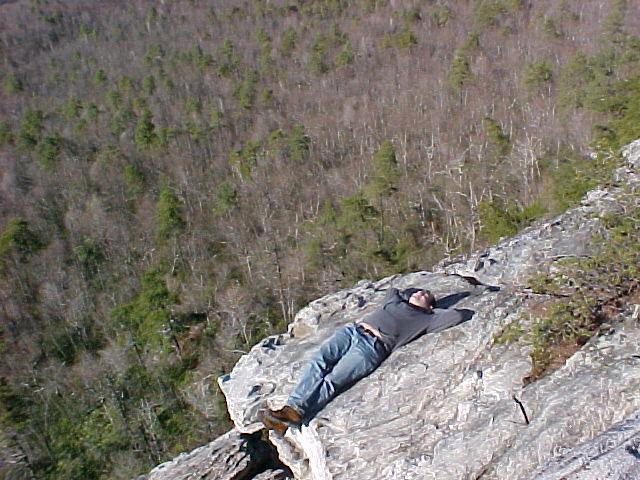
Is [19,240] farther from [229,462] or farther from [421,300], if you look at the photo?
[421,300]

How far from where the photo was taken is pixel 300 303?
2502 centimetres

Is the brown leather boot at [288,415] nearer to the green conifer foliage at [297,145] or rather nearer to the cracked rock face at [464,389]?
the cracked rock face at [464,389]

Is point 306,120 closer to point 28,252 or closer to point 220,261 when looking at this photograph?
point 220,261

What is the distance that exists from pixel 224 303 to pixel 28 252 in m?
11.0

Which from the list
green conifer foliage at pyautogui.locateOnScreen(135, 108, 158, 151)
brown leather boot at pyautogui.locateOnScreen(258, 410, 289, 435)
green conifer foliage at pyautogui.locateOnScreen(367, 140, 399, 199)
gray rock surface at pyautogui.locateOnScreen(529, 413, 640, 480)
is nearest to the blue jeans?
brown leather boot at pyautogui.locateOnScreen(258, 410, 289, 435)

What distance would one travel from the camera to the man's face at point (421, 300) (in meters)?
6.56

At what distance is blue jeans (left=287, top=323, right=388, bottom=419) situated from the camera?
19.8 ft

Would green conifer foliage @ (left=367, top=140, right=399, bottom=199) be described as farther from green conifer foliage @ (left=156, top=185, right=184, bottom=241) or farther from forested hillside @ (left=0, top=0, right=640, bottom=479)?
green conifer foliage @ (left=156, top=185, right=184, bottom=241)

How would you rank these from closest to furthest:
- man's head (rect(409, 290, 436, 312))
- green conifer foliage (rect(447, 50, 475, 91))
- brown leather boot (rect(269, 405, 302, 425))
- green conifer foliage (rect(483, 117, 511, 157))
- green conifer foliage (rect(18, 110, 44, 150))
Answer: brown leather boot (rect(269, 405, 302, 425)), man's head (rect(409, 290, 436, 312)), green conifer foliage (rect(483, 117, 511, 157)), green conifer foliage (rect(447, 50, 475, 91)), green conifer foliage (rect(18, 110, 44, 150))

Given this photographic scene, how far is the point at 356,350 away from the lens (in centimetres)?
626

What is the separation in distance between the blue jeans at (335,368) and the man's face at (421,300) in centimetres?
63

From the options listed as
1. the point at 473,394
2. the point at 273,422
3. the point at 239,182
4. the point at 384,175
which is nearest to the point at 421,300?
the point at 473,394

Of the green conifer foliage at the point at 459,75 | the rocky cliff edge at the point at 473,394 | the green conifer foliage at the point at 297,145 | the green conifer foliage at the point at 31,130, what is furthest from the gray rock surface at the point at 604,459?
the green conifer foliage at the point at 31,130

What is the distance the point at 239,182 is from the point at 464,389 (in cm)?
2874
